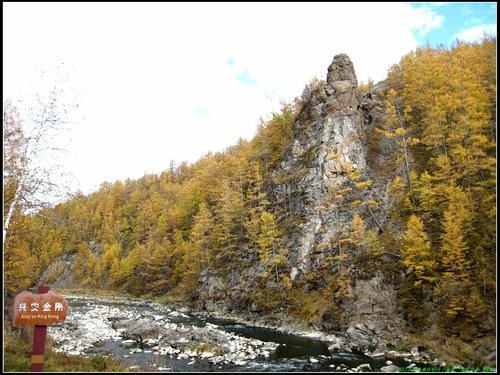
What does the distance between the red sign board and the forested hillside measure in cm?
212

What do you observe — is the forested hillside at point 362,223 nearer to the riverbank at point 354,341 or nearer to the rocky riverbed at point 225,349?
the riverbank at point 354,341

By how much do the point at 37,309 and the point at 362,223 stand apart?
2749 cm

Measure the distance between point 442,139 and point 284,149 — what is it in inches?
932

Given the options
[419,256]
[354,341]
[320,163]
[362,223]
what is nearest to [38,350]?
[354,341]

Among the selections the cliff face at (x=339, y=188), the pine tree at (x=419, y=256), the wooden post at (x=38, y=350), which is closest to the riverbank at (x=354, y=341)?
the cliff face at (x=339, y=188)

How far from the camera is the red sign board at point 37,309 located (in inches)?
403

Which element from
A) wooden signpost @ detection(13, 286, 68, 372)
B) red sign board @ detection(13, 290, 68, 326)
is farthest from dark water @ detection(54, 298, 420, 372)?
red sign board @ detection(13, 290, 68, 326)

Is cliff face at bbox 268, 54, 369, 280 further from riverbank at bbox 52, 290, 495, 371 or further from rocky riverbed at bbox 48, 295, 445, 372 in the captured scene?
rocky riverbed at bbox 48, 295, 445, 372

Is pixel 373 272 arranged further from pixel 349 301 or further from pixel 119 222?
pixel 119 222

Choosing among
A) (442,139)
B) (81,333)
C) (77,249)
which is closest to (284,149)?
(442,139)

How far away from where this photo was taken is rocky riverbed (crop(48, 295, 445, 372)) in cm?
1862

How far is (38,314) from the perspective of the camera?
10.4 metres

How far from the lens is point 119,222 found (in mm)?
95062

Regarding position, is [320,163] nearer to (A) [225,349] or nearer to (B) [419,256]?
(B) [419,256]
